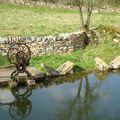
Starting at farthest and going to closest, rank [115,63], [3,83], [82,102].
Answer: [115,63]
[3,83]
[82,102]

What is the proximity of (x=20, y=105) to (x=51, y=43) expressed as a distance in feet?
23.5

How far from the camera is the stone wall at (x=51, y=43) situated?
26.0m

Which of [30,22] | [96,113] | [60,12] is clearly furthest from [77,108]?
[60,12]

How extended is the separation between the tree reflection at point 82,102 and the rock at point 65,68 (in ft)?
3.04

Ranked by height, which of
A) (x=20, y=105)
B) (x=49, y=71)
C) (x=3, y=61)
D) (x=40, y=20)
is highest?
(x=40, y=20)

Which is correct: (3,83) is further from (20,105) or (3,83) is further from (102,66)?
(102,66)

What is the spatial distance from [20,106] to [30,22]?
1395 cm

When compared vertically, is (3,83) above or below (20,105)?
above

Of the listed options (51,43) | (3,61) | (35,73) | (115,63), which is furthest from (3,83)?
(115,63)

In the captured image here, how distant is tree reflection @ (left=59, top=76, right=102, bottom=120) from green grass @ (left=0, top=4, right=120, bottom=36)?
6055 mm

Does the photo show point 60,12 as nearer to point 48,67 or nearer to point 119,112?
point 48,67

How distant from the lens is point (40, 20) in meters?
35.3

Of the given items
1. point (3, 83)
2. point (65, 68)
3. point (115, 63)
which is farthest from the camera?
point (115, 63)

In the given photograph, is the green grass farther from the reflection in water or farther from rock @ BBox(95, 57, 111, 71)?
the reflection in water
